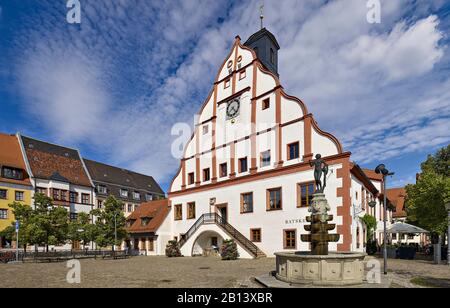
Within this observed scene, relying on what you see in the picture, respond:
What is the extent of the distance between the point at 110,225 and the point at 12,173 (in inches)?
657

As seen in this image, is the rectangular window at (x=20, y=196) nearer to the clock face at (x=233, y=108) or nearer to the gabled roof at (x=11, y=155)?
the gabled roof at (x=11, y=155)

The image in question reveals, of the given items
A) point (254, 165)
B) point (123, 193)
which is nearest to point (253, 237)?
point (254, 165)

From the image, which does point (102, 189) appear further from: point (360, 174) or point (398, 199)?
point (398, 199)

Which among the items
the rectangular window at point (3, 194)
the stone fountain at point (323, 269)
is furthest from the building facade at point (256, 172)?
the rectangular window at point (3, 194)

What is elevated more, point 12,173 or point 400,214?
point 12,173

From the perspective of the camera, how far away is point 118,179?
2179 inches

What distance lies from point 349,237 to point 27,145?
1667 inches

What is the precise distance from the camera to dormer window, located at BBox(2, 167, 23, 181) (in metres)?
38.1

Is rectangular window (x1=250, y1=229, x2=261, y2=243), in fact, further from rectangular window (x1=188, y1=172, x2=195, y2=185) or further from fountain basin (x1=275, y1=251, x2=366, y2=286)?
fountain basin (x1=275, y1=251, x2=366, y2=286)

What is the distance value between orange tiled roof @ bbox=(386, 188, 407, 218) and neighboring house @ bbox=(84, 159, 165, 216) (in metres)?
44.5

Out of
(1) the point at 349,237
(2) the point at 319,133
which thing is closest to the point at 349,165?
(2) the point at 319,133

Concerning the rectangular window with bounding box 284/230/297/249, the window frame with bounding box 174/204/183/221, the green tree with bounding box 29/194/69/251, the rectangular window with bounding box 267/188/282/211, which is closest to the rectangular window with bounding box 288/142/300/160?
the rectangular window with bounding box 267/188/282/211
